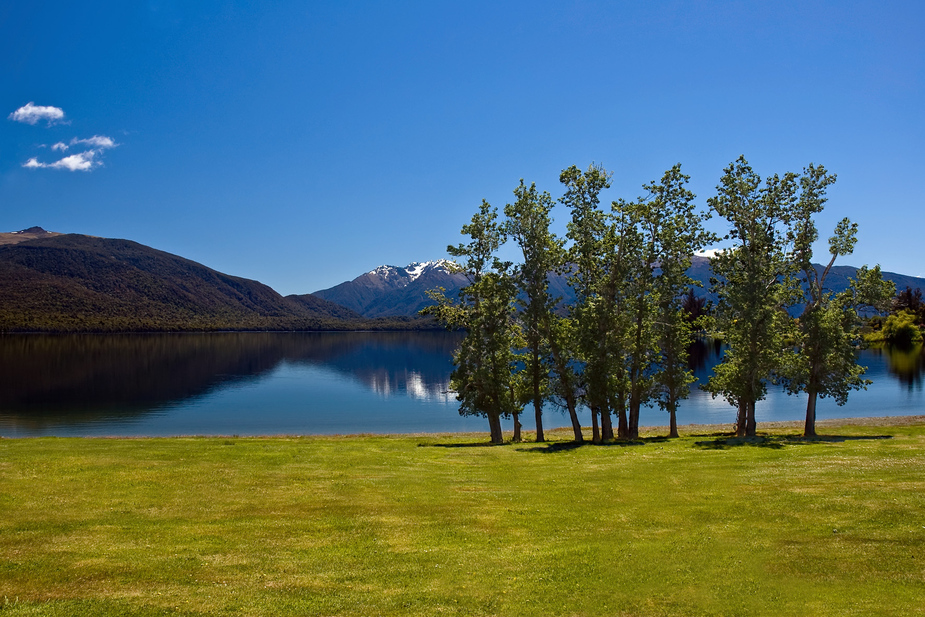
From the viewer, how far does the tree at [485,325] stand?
3947 cm

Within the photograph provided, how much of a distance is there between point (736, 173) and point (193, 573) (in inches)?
1503

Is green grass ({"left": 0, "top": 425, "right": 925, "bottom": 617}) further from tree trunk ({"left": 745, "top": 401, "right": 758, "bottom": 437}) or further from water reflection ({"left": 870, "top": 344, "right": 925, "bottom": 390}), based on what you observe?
water reflection ({"left": 870, "top": 344, "right": 925, "bottom": 390})

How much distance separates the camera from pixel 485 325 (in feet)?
131

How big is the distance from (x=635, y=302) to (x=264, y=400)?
6603cm

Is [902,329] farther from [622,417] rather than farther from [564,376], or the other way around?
[564,376]

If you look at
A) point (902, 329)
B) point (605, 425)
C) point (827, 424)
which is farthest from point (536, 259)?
point (902, 329)

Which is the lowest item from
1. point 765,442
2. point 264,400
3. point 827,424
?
point 827,424

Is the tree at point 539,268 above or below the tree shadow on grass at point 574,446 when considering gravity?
above

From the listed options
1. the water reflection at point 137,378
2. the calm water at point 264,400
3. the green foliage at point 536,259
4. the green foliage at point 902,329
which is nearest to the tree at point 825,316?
the green foliage at point 536,259

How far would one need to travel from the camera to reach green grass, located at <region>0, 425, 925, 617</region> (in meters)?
12.0

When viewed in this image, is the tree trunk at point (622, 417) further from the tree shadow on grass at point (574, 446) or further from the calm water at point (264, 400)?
the calm water at point (264, 400)

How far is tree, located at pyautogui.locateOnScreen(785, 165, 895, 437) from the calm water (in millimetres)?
28094

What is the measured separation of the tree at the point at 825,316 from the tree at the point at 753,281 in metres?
0.96

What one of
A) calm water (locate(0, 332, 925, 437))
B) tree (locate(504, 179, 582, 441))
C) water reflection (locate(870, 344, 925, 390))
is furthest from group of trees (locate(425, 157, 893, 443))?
water reflection (locate(870, 344, 925, 390))
